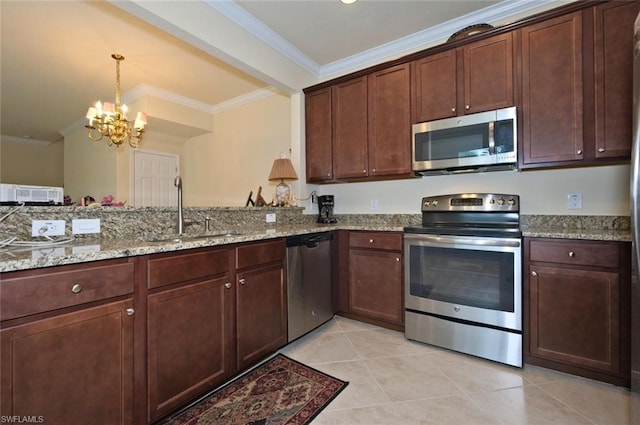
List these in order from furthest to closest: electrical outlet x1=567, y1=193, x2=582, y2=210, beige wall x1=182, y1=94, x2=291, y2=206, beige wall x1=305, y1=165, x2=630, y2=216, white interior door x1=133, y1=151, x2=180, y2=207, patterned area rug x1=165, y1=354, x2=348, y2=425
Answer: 1. white interior door x1=133, y1=151, x2=180, y2=207
2. beige wall x1=182, y1=94, x2=291, y2=206
3. electrical outlet x1=567, y1=193, x2=582, y2=210
4. beige wall x1=305, y1=165, x2=630, y2=216
5. patterned area rug x1=165, y1=354, x2=348, y2=425

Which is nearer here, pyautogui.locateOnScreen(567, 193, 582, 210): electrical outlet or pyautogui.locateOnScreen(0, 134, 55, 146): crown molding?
pyautogui.locateOnScreen(567, 193, 582, 210): electrical outlet

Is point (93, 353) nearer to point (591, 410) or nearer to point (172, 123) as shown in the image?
point (591, 410)

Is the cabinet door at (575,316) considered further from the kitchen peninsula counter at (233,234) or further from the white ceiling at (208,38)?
the white ceiling at (208,38)

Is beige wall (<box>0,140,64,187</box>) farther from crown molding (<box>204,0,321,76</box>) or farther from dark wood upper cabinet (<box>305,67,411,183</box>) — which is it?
dark wood upper cabinet (<box>305,67,411,183</box>)

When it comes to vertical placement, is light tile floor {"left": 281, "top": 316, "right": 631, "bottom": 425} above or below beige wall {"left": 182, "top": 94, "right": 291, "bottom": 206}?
below

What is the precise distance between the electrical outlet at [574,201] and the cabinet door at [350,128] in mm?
1603

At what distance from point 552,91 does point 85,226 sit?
3063mm

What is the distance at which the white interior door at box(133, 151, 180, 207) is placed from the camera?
181 inches

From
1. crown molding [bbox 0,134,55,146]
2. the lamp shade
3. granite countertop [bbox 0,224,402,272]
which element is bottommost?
granite countertop [bbox 0,224,402,272]

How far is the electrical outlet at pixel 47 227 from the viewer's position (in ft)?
4.59

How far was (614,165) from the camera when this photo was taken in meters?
2.00

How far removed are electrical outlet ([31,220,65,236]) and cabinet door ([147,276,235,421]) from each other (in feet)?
2.12

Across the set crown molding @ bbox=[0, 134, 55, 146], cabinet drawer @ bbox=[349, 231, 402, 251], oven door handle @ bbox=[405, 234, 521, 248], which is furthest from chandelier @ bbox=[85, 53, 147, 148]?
crown molding @ bbox=[0, 134, 55, 146]

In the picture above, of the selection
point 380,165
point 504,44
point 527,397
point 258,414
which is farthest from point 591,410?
point 504,44
